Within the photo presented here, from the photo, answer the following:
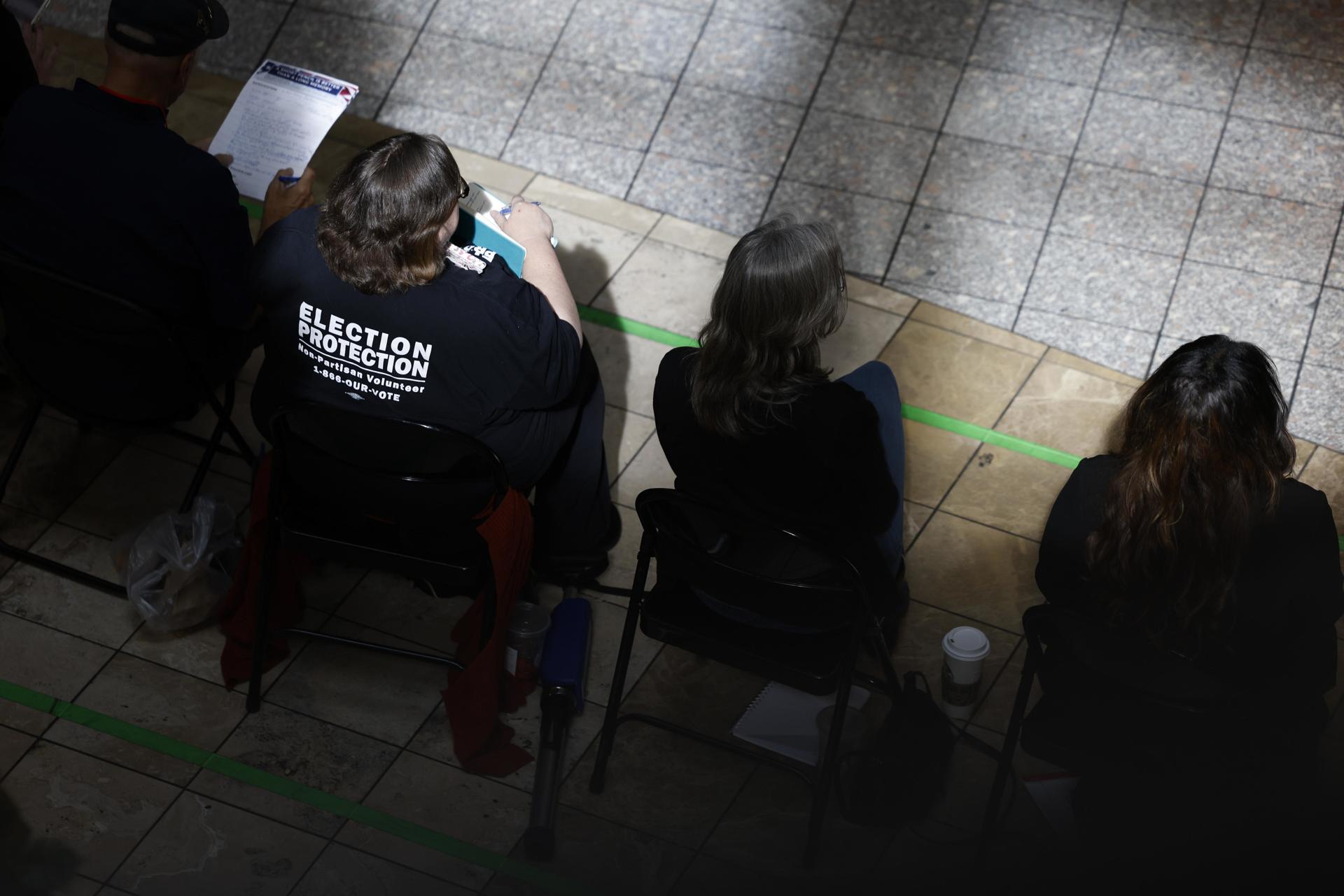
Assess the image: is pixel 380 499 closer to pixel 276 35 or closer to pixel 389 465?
pixel 389 465

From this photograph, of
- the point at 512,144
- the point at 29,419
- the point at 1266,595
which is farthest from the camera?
the point at 512,144

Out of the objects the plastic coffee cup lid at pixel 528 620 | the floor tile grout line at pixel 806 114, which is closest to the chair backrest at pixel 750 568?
the plastic coffee cup lid at pixel 528 620

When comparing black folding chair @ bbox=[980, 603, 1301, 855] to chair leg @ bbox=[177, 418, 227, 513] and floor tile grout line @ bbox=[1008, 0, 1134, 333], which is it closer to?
floor tile grout line @ bbox=[1008, 0, 1134, 333]

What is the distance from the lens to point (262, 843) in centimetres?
254

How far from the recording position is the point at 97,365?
276cm

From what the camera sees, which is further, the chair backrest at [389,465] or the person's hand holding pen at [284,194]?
the person's hand holding pen at [284,194]

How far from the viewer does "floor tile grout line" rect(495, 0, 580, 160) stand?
4.25m

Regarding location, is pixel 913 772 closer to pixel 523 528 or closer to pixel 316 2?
pixel 523 528

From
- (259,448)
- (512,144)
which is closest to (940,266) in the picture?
(512,144)

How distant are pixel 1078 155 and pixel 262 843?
3.09 meters

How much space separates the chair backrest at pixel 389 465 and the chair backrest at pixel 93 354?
0.46 m

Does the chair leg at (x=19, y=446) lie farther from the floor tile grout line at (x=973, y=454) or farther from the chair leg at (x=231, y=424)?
the floor tile grout line at (x=973, y=454)

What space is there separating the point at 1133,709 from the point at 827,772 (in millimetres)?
595

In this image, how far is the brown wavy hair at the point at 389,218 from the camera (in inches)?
92.0
